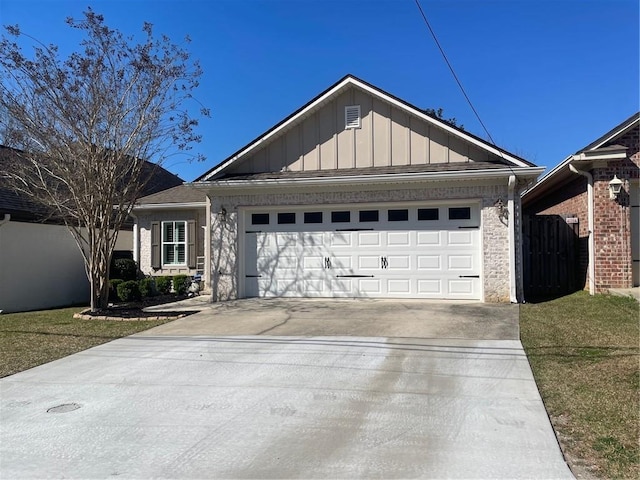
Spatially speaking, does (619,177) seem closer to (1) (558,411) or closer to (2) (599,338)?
(2) (599,338)

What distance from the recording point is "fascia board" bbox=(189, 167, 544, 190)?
36.6 ft

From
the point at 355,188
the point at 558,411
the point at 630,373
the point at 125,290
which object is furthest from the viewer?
the point at 125,290

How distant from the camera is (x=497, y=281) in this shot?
11484 mm

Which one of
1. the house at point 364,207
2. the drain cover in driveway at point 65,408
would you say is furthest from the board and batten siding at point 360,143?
the drain cover in driveway at point 65,408

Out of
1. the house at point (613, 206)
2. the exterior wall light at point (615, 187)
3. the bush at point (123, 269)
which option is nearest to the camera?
the exterior wall light at point (615, 187)

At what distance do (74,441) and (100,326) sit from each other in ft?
20.2

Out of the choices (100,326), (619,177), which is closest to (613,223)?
(619,177)

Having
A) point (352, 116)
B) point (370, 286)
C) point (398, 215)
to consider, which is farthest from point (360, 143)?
point (370, 286)

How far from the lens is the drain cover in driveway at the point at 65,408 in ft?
17.0

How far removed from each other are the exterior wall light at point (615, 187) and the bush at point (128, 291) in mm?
12963

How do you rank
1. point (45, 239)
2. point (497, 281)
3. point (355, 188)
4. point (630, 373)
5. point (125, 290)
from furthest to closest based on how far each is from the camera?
point (45, 239), point (125, 290), point (355, 188), point (497, 281), point (630, 373)

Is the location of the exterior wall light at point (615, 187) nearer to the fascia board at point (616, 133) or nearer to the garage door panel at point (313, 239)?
the fascia board at point (616, 133)

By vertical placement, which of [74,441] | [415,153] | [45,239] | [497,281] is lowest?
[74,441]

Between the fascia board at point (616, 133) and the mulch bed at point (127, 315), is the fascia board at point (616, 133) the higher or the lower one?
the higher one
